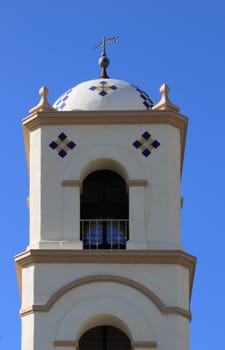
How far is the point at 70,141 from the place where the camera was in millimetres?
38719

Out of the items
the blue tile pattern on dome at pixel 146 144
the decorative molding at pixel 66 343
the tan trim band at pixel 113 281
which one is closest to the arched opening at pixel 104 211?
the blue tile pattern on dome at pixel 146 144

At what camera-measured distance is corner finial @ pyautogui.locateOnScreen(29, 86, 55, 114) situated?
128ft

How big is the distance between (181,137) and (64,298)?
15.9ft

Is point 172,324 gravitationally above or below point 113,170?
below

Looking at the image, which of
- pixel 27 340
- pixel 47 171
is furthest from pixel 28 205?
pixel 27 340

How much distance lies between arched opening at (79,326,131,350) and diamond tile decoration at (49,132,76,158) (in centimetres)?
391

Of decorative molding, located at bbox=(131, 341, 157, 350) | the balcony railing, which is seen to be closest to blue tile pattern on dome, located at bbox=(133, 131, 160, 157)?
the balcony railing

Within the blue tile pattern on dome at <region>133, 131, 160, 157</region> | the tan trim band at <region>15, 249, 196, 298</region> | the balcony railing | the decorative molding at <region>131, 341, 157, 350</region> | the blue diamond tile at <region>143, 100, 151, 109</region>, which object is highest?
the blue diamond tile at <region>143, 100, 151, 109</region>

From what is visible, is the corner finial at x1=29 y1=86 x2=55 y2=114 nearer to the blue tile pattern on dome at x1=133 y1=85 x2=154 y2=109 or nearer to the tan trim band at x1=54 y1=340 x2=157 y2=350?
the blue tile pattern on dome at x1=133 y1=85 x2=154 y2=109

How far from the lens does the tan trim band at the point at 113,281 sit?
121 ft

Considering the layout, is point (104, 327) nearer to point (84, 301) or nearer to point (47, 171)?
point (84, 301)

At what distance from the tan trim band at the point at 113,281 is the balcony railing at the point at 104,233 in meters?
1.00

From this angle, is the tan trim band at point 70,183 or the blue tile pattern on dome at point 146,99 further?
the blue tile pattern on dome at point 146,99

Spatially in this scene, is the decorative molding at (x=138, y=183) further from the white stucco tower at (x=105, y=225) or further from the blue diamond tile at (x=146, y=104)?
the blue diamond tile at (x=146, y=104)
